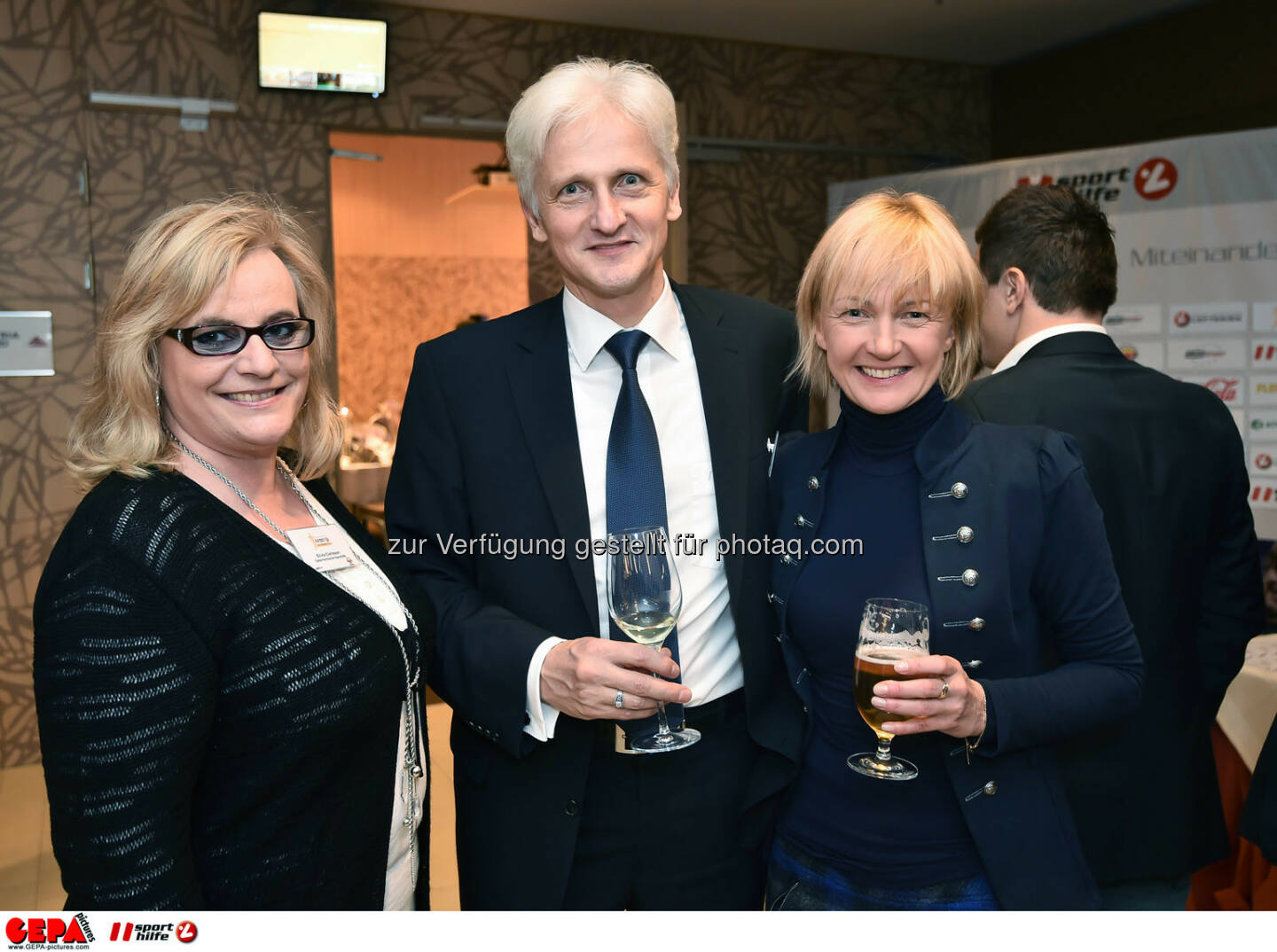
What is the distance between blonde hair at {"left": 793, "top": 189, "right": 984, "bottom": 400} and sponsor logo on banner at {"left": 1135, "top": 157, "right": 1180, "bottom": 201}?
367cm

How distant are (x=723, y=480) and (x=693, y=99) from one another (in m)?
5.05

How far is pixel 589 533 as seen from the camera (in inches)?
66.2

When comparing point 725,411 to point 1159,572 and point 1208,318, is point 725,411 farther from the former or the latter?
point 1208,318

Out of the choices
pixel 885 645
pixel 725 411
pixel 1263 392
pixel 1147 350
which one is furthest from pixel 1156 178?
pixel 885 645

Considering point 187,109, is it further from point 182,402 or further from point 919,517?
point 919,517

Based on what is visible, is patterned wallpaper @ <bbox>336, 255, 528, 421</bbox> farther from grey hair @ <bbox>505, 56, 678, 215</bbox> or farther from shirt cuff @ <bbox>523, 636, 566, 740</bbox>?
shirt cuff @ <bbox>523, 636, 566, 740</bbox>

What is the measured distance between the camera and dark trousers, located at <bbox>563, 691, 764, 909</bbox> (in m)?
1.67

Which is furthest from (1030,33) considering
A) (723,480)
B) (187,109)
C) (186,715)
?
(186,715)

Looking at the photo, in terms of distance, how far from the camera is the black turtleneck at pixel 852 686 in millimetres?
1497

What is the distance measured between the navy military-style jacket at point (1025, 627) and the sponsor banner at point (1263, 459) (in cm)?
354

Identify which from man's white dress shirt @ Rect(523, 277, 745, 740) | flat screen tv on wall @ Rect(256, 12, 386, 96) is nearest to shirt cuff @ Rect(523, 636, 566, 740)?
man's white dress shirt @ Rect(523, 277, 745, 740)

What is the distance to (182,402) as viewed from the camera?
4.91ft
